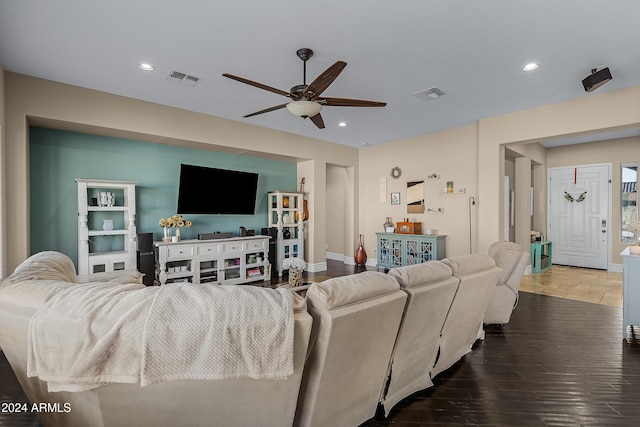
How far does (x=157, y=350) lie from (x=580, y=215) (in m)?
8.19

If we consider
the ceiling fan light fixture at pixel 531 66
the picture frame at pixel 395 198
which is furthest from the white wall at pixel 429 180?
the ceiling fan light fixture at pixel 531 66

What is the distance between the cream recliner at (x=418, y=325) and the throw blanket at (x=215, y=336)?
A: 803 millimetres

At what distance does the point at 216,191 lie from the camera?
501 centimetres

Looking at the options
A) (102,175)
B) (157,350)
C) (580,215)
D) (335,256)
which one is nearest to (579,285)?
(580,215)

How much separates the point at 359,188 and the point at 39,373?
255 inches

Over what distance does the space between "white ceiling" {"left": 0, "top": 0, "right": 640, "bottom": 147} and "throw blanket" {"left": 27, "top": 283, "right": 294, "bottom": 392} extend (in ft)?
6.85

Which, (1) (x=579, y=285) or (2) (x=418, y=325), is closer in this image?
(2) (x=418, y=325)

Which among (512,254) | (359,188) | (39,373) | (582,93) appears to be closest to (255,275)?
(359,188)

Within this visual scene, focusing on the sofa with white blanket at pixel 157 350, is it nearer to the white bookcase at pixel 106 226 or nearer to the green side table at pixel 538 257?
the white bookcase at pixel 106 226

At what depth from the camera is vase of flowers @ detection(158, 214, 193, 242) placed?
14.6ft

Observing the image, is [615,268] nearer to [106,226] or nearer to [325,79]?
[325,79]

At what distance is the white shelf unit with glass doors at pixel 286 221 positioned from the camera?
19.1ft

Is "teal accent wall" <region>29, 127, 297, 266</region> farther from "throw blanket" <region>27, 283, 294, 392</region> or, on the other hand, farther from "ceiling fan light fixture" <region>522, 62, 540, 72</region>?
"ceiling fan light fixture" <region>522, 62, 540, 72</region>

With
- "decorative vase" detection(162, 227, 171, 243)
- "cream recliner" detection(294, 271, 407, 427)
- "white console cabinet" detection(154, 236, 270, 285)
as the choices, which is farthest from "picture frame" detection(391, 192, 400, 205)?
"cream recliner" detection(294, 271, 407, 427)
